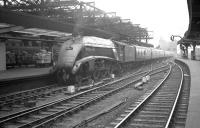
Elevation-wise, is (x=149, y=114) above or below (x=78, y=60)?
below

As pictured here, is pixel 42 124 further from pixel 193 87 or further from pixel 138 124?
pixel 193 87

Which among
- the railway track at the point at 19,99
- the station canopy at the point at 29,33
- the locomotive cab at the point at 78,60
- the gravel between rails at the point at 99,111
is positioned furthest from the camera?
the locomotive cab at the point at 78,60

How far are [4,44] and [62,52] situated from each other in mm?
4795

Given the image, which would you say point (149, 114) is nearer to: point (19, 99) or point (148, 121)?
point (148, 121)

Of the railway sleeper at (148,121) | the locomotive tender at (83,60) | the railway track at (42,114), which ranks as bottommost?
the railway sleeper at (148,121)

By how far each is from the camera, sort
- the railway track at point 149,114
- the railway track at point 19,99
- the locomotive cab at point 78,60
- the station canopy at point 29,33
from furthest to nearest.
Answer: the locomotive cab at point 78,60 < the station canopy at point 29,33 < the railway track at point 19,99 < the railway track at point 149,114

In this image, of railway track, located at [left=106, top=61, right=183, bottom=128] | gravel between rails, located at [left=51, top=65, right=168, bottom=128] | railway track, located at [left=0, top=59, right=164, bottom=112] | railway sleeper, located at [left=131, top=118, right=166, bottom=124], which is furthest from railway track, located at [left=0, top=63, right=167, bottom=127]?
railway sleeper, located at [left=131, top=118, right=166, bottom=124]

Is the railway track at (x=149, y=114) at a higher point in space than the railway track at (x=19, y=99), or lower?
lower

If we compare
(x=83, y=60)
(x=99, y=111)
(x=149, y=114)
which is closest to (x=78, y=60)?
(x=83, y=60)

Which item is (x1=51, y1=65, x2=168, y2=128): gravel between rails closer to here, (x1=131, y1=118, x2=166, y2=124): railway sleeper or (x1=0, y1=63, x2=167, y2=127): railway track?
(x1=0, y1=63, x2=167, y2=127): railway track

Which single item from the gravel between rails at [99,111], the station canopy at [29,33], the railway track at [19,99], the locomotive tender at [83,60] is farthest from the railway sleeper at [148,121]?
the station canopy at [29,33]

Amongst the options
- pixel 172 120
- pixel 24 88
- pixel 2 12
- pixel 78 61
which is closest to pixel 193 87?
pixel 172 120

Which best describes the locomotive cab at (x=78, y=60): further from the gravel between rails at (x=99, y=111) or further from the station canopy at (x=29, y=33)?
the gravel between rails at (x=99, y=111)

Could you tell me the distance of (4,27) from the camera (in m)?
14.5
